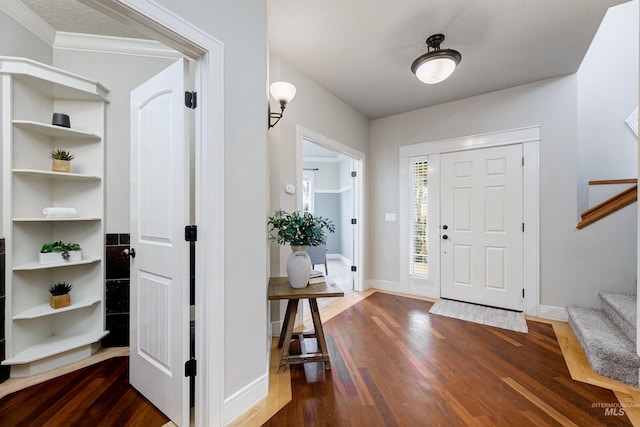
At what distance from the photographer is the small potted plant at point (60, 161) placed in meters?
1.91

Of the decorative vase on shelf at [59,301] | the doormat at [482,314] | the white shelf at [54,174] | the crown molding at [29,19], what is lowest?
the doormat at [482,314]

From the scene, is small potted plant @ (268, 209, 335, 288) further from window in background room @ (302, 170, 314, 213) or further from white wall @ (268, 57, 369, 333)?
window in background room @ (302, 170, 314, 213)

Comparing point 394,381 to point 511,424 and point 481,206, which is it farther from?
point 481,206

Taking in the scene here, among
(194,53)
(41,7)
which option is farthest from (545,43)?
(41,7)

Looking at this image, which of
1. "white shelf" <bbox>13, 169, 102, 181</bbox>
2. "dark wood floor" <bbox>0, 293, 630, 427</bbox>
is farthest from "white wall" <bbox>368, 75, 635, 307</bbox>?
"white shelf" <bbox>13, 169, 102, 181</bbox>

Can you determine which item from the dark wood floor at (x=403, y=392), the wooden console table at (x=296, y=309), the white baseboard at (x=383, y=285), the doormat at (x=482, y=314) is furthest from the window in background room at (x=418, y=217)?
the wooden console table at (x=296, y=309)

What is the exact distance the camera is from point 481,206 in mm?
3219

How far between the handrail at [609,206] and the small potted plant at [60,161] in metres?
4.73

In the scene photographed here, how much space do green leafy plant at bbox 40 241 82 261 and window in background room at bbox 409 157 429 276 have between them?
367 cm

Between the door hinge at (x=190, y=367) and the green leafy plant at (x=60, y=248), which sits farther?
the green leafy plant at (x=60, y=248)

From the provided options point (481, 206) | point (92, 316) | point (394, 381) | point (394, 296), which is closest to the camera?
point (394, 381)

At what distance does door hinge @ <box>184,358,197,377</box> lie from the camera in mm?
1346

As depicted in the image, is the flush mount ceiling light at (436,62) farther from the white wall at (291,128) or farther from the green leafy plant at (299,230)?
the green leafy plant at (299,230)

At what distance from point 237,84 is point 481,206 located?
3116mm
